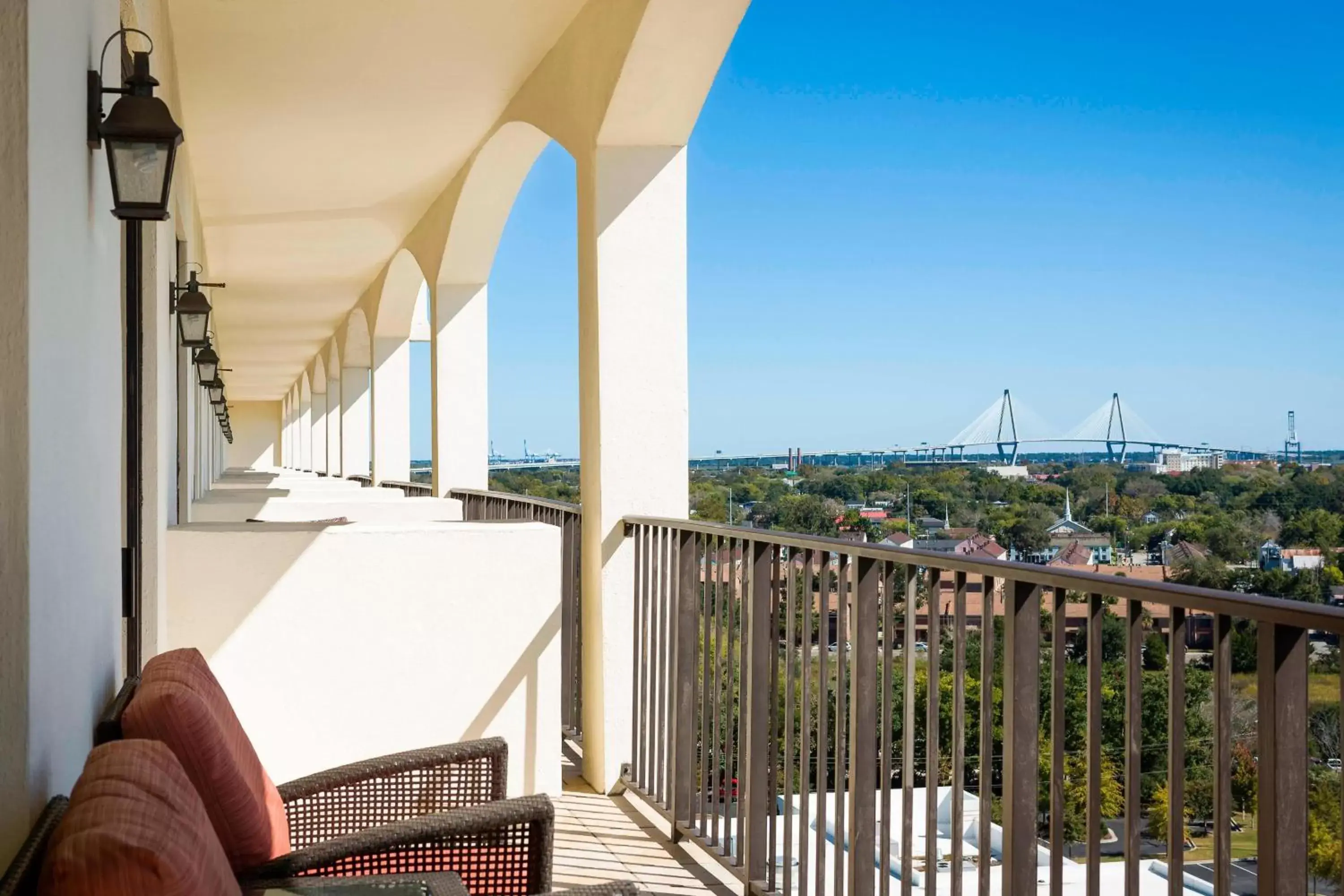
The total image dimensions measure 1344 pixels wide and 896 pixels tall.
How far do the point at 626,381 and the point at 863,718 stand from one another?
212 cm

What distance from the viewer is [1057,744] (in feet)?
5.80

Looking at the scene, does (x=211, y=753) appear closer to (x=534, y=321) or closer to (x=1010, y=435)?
(x=1010, y=435)

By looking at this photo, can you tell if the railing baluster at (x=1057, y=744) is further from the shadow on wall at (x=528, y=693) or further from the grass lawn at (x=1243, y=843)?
the shadow on wall at (x=528, y=693)

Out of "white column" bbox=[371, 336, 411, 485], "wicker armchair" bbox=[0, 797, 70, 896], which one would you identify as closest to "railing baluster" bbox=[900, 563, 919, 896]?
"wicker armchair" bbox=[0, 797, 70, 896]

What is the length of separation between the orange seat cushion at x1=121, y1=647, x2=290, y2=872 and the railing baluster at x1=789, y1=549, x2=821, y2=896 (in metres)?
1.12

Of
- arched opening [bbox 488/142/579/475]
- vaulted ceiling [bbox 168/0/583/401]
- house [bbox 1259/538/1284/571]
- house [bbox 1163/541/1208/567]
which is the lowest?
house [bbox 1259/538/1284/571]

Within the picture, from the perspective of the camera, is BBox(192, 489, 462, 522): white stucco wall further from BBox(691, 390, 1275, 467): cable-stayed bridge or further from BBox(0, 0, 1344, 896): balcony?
BBox(691, 390, 1275, 467): cable-stayed bridge

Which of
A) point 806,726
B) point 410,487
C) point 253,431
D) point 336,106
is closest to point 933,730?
→ point 806,726

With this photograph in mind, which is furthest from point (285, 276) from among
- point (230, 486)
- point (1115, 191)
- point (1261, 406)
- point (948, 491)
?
point (1115, 191)

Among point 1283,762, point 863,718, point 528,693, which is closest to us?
point 1283,762

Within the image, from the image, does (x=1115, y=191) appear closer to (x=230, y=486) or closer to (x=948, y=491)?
(x=230, y=486)

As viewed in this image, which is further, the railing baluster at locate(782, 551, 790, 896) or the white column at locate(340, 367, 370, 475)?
the white column at locate(340, 367, 370, 475)

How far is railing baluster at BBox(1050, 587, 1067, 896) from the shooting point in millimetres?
1748

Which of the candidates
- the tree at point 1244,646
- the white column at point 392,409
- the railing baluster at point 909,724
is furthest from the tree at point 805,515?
the white column at point 392,409
